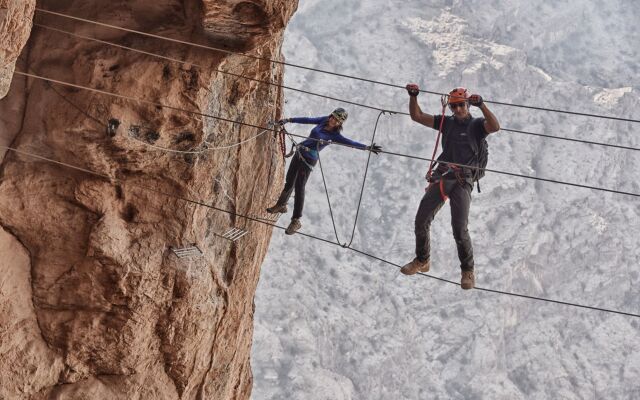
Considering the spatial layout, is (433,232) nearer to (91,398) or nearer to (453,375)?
(453,375)

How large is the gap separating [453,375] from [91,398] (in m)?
56.2

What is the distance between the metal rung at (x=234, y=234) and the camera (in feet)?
38.8

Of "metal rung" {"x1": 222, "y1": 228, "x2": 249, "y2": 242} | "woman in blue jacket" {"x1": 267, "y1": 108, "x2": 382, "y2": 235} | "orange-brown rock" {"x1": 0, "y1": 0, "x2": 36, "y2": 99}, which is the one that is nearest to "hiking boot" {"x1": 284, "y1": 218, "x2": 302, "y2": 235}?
"woman in blue jacket" {"x1": 267, "y1": 108, "x2": 382, "y2": 235}

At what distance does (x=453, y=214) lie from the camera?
9.60 meters

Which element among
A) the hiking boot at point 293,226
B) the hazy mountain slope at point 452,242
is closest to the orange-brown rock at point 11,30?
the hiking boot at point 293,226

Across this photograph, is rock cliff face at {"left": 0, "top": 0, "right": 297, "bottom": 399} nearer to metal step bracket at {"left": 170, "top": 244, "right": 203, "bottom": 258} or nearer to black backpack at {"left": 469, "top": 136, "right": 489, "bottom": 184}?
metal step bracket at {"left": 170, "top": 244, "right": 203, "bottom": 258}

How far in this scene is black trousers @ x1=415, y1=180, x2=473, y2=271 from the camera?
950 centimetres

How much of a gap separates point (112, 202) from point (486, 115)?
16.0 feet

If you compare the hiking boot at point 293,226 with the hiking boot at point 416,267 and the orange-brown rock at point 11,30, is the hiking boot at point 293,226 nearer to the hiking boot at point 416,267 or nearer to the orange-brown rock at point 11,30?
the hiking boot at point 416,267

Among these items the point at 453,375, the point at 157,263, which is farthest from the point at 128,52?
the point at 453,375

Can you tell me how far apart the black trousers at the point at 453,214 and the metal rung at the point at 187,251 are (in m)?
3.07

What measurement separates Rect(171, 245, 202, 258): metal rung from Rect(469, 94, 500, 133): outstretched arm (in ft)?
13.9

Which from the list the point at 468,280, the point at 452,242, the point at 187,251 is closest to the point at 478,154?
the point at 468,280

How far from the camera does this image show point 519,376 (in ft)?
212
